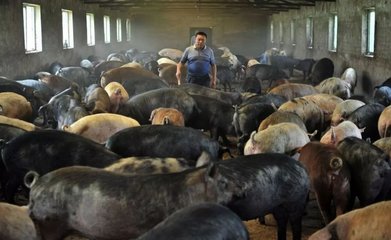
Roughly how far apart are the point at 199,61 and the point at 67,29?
10.4m

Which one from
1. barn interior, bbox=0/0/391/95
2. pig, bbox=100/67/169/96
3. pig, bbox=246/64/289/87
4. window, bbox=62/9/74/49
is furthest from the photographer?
window, bbox=62/9/74/49

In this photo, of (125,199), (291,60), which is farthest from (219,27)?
(125,199)

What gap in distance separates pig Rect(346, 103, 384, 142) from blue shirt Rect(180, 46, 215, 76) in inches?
99.4

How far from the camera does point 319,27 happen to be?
67.1 feet

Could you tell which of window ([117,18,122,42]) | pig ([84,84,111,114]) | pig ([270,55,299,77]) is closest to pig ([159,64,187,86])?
pig ([84,84,111,114])

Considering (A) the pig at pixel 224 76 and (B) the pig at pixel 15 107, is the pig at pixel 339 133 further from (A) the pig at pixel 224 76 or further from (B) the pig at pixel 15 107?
(A) the pig at pixel 224 76

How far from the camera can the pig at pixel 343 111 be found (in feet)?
25.9

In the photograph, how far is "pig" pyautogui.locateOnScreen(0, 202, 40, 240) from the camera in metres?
3.39

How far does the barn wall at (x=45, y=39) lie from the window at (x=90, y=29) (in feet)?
0.70

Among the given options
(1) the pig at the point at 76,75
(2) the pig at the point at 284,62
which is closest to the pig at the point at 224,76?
(1) the pig at the point at 76,75

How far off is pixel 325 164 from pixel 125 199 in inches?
82.3

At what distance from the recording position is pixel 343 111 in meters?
8.06

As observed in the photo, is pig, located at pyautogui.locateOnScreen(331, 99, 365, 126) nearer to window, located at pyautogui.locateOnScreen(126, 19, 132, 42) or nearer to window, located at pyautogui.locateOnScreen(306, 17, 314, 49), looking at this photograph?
window, located at pyautogui.locateOnScreen(306, 17, 314, 49)

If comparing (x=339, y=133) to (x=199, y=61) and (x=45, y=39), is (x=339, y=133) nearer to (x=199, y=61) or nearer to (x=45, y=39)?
(x=199, y=61)
